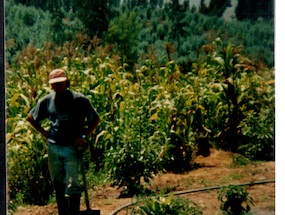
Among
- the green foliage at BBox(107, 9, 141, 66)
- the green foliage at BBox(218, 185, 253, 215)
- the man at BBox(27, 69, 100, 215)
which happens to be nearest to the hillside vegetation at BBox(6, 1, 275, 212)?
the green foliage at BBox(107, 9, 141, 66)

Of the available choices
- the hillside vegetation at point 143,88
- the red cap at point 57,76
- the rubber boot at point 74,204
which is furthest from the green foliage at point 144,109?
the rubber boot at point 74,204

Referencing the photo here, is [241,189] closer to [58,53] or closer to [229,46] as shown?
[229,46]

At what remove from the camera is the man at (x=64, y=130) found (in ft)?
14.0

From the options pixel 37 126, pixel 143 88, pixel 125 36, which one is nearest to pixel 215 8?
pixel 125 36

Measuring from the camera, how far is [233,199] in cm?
437

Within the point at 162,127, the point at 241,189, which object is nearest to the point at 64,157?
the point at 162,127

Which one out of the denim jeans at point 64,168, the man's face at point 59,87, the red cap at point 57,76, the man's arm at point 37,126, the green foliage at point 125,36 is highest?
the green foliage at point 125,36

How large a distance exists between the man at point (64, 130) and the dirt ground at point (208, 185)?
0.11 meters

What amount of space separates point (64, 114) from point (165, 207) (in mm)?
963

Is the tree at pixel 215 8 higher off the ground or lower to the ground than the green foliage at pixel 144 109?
higher

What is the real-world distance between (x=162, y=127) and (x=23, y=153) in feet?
3.39

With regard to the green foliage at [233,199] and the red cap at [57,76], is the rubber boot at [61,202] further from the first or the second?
the green foliage at [233,199]

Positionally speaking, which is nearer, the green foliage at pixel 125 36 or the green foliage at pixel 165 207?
the green foliage at pixel 165 207

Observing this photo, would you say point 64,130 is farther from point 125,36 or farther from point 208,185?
point 208,185
